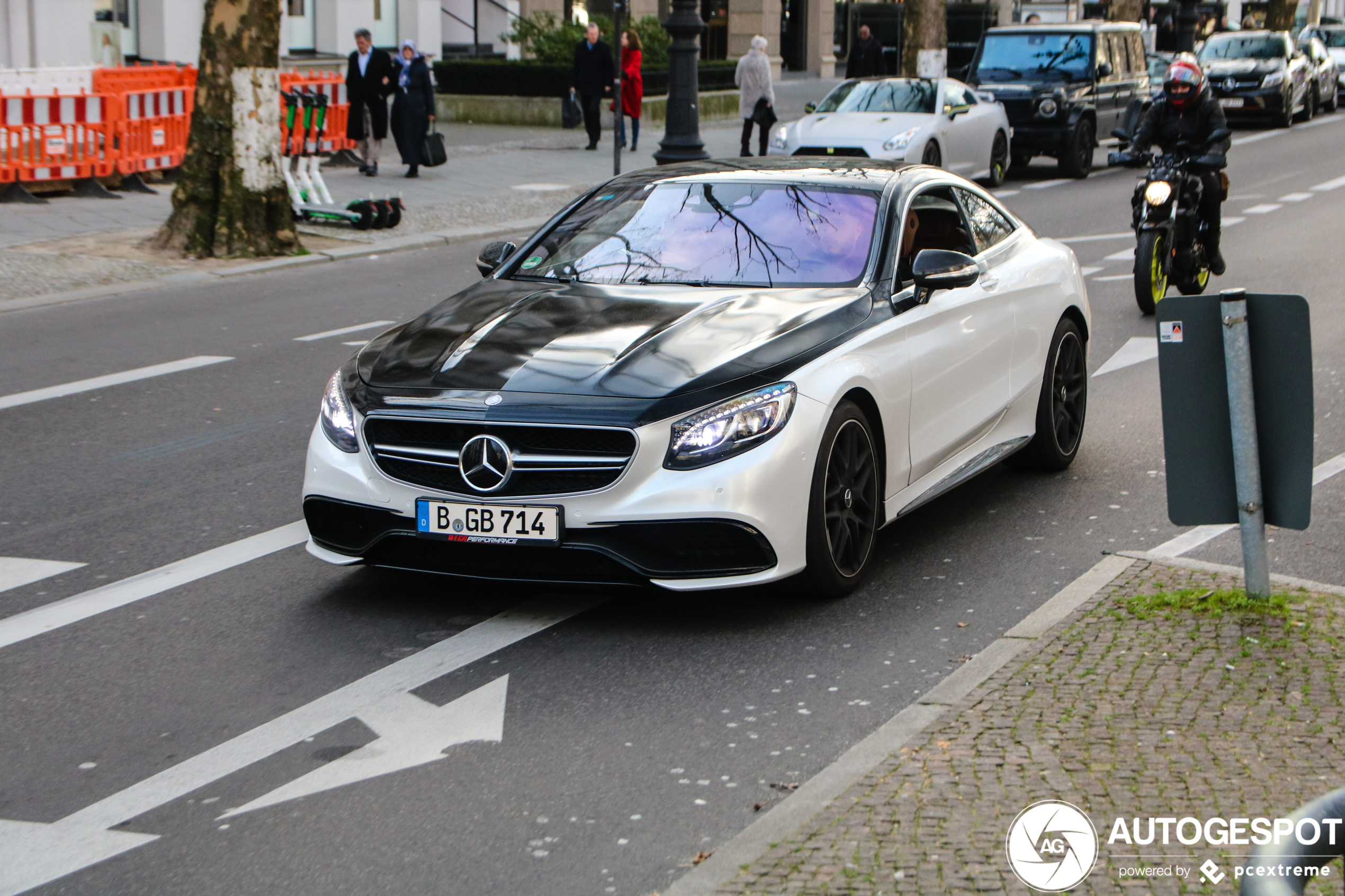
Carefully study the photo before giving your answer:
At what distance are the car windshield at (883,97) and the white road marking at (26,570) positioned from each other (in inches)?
642

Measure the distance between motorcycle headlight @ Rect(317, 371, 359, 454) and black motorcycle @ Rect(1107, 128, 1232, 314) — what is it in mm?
7713

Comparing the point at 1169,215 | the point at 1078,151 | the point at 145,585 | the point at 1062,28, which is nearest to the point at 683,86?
the point at 1078,151

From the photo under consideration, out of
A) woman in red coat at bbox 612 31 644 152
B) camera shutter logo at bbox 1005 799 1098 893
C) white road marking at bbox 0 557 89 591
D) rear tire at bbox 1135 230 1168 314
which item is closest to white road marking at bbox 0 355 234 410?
white road marking at bbox 0 557 89 591

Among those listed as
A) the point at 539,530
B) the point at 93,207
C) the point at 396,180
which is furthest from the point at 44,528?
the point at 396,180

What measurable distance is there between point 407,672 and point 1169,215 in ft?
28.4

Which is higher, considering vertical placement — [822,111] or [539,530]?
[822,111]

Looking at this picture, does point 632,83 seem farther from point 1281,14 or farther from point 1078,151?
point 1281,14

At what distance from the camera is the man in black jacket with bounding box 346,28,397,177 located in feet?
71.9

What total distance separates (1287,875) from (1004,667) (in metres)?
3.17

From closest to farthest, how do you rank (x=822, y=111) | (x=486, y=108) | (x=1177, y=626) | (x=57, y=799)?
(x=57, y=799) < (x=1177, y=626) < (x=822, y=111) < (x=486, y=108)

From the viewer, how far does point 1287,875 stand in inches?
71.4

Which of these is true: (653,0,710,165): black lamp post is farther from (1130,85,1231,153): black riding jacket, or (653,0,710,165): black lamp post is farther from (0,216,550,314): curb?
(1130,85,1231,153): black riding jacket

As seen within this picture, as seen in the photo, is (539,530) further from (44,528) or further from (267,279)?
(267,279)

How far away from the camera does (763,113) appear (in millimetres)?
25688
